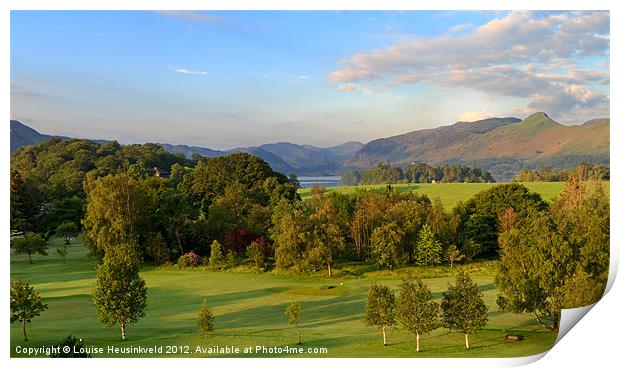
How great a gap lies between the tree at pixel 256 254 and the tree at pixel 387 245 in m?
3.67

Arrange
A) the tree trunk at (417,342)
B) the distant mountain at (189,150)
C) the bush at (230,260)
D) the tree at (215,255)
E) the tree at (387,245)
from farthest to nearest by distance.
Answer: the bush at (230,260) → the tree at (215,255) → the tree at (387,245) → the distant mountain at (189,150) → the tree trunk at (417,342)

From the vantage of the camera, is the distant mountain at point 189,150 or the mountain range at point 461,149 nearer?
the mountain range at point 461,149

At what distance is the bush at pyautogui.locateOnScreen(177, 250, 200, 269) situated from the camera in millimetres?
Result: 16703

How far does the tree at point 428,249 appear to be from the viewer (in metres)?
16.1

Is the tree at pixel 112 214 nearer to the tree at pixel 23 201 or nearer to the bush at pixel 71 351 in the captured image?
the tree at pixel 23 201

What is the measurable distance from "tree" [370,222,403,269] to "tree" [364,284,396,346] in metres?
5.72

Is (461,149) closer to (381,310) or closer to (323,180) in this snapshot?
(323,180)

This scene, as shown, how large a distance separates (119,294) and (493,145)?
1022cm

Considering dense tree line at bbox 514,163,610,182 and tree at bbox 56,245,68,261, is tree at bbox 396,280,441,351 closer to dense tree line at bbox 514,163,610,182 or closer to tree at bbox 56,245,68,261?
dense tree line at bbox 514,163,610,182

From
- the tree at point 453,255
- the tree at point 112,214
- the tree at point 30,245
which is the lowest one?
the tree at point 453,255

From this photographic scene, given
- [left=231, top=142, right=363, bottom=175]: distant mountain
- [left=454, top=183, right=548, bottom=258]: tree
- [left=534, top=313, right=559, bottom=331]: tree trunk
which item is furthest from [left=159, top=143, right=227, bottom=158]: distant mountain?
[left=534, top=313, right=559, bottom=331]: tree trunk

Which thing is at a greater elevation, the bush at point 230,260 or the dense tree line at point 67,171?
the dense tree line at point 67,171

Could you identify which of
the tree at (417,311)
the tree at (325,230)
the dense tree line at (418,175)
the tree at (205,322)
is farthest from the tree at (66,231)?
the tree at (417,311)
